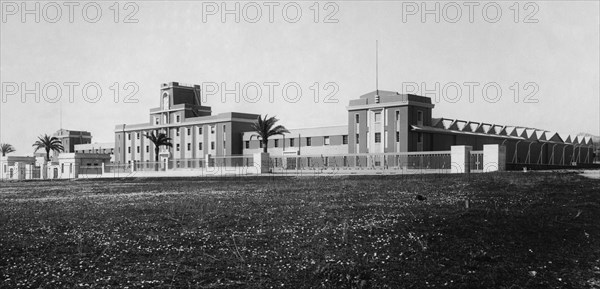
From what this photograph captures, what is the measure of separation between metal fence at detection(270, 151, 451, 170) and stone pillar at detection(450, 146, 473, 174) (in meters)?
4.37

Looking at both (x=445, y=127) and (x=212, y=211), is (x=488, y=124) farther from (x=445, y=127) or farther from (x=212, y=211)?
(x=212, y=211)

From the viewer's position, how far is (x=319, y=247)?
918 cm

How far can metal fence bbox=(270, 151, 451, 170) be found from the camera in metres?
45.7

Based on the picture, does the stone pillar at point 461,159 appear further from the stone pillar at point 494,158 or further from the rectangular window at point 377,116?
the rectangular window at point 377,116

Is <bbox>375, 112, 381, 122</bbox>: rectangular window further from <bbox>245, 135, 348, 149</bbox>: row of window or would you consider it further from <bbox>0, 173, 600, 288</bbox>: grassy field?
<bbox>0, 173, 600, 288</bbox>: grassy field

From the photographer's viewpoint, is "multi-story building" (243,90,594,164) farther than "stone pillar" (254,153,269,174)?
Yes

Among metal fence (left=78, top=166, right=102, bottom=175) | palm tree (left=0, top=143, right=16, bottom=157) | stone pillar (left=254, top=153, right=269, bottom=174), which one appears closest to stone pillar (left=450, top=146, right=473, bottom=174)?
stone pillar (left=254, top=153, right=269, bottom=174)

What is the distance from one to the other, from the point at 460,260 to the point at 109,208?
10993 mm

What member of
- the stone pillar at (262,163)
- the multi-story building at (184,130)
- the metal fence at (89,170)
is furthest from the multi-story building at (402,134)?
the metal fence at (89,170)

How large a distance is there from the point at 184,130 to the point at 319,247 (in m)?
84.5

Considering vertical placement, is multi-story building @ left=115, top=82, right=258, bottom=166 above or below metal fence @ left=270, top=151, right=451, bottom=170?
above

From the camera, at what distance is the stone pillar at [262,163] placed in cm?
5288

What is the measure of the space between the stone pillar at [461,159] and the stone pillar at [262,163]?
21137 millimetres

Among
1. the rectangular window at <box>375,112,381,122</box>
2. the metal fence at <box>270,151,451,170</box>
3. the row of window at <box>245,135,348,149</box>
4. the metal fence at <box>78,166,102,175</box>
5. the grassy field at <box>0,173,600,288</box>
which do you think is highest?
the rectangular window at <box>375,112,381,122</box>
